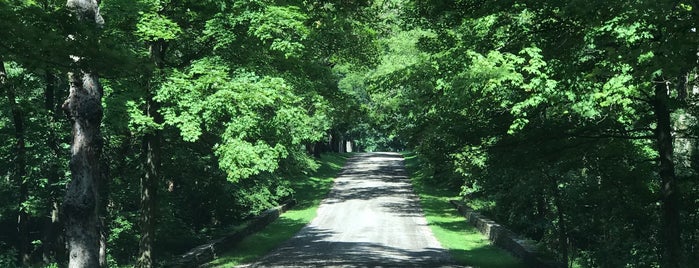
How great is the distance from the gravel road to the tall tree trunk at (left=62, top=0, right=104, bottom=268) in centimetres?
762

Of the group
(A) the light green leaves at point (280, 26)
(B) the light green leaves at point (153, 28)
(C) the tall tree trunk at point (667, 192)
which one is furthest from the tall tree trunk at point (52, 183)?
(C) the tall tree trunk at point (667, 192)

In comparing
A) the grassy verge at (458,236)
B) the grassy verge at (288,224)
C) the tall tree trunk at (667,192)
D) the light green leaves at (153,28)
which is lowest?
the grassy verge at (458,236)

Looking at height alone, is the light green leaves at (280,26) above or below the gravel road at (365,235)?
above

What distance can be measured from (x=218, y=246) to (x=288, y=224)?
923 cm

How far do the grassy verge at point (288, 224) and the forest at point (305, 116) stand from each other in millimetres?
1933

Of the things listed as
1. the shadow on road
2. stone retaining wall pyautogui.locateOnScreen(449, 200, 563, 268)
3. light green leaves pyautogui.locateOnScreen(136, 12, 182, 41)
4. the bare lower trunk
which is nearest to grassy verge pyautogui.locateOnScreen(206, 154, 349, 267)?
the shadow on road

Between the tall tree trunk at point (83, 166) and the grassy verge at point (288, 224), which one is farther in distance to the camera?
the grassy verge at point (288, 224)

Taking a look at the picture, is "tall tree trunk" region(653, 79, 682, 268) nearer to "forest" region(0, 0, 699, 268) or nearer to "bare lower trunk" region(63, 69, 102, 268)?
"forest" region(0, 0, 699, 268)

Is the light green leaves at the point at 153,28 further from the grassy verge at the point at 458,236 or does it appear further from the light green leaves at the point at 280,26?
the grassy verge at the point at 458,236

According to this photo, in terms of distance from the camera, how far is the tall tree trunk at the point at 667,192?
11.1 metres

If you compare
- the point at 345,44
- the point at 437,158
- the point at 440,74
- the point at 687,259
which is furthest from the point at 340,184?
the point at 687,259

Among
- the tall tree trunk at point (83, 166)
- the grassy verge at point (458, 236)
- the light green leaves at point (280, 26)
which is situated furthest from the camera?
the grassy verge at point (458, 236)

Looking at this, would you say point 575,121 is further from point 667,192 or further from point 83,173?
point 83,173

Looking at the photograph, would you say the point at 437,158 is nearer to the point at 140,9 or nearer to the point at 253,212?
the point at 140,9
